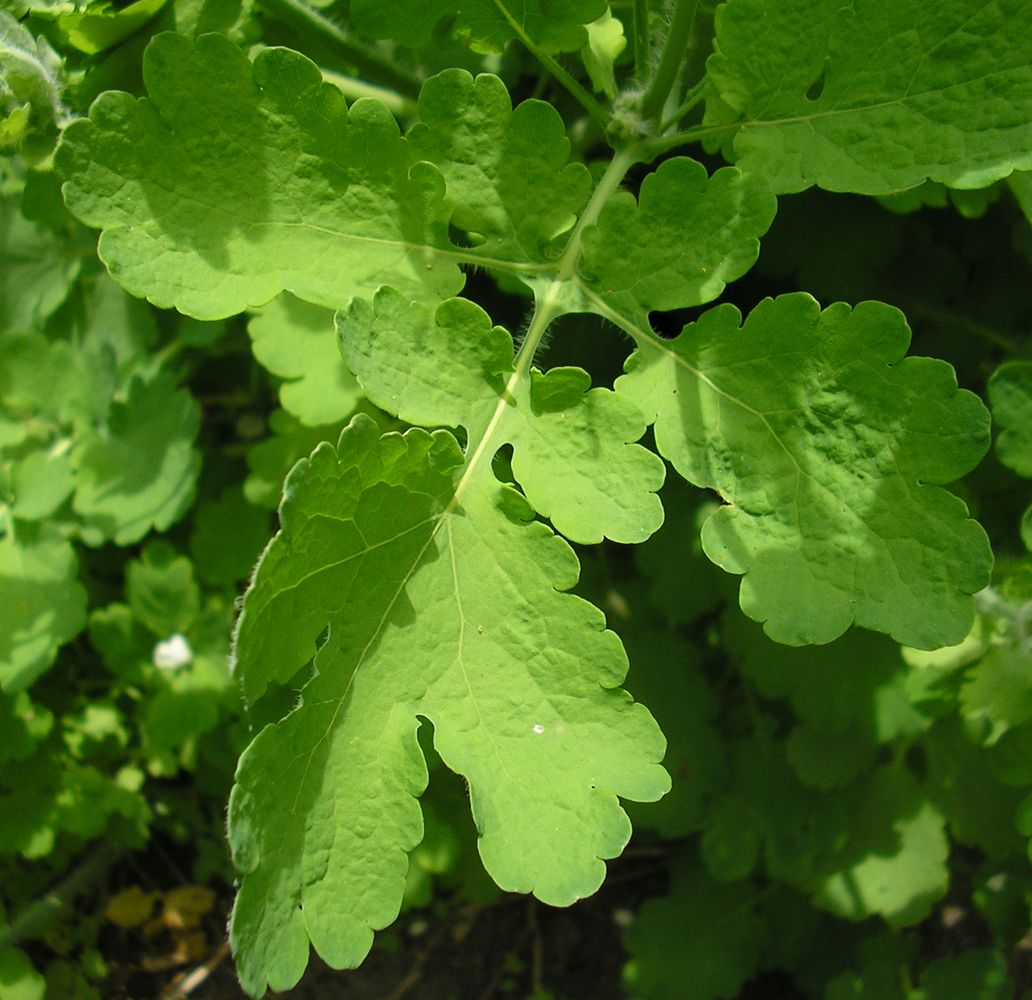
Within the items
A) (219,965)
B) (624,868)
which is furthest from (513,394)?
(219,965)

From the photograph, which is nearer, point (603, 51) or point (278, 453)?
point (603, 51)

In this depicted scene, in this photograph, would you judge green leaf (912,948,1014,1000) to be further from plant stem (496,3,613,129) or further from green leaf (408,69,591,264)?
plant stem (496,3,613,129)

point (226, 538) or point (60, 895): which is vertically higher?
point (226, 538)

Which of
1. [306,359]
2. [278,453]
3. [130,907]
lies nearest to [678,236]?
[306,359]

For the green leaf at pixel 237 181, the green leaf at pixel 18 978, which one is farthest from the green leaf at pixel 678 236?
the green leaf at pixel 18 978

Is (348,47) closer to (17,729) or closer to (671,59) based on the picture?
(671,59)

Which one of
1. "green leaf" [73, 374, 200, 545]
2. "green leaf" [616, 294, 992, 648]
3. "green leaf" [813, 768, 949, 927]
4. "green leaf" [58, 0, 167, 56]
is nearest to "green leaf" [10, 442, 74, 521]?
"green leaf" [73, 374, 200, 545]
